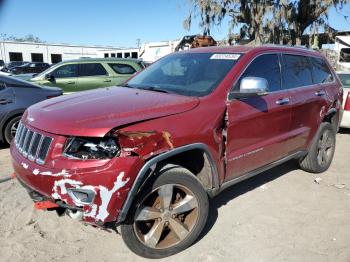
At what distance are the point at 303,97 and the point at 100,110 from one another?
2.76m

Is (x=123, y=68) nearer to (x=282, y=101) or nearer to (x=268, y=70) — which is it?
(x=268, y=70)

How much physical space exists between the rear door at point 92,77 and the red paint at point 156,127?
595cm

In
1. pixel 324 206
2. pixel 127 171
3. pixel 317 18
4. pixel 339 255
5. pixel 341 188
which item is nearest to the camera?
pixel 127 171

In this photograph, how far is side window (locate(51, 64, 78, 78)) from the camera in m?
9.91

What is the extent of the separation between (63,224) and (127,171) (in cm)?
153

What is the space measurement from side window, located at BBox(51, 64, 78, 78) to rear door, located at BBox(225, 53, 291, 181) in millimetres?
6924

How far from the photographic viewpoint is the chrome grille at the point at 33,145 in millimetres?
2912

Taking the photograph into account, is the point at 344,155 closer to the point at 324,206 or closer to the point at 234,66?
the point at 324,206

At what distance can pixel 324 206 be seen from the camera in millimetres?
4445

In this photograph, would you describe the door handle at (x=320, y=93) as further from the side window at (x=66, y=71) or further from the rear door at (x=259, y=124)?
the side window at (x=66, y=71)

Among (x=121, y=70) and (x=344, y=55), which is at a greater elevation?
(x=121, y=70)

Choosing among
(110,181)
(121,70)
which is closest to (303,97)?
(110,181)

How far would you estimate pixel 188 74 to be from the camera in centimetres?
404

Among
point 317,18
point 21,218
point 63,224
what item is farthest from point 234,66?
point 317,18
